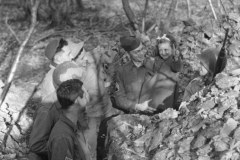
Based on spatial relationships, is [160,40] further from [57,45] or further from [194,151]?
[194,151]

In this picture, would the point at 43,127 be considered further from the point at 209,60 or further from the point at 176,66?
the point at 209,60

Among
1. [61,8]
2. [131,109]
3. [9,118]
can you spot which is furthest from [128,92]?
[61,8]

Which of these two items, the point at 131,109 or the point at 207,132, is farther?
the point at 131,109

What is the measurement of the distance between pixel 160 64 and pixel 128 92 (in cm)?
53

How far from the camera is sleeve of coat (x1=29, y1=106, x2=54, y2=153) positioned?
8.54ft

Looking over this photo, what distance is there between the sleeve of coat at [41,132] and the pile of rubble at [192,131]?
945mm

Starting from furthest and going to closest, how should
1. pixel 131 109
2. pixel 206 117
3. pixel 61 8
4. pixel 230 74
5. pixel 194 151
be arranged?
pixel 61 8 < pixel 131 109 < pixel 230 74 < pixel 206 117 < pixel 194 151

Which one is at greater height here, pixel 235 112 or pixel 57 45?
pixel 57 45

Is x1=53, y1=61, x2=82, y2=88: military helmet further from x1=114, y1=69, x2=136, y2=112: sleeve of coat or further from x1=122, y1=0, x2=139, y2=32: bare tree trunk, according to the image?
x1=122, y1=0, x2=139, y2=32: bare tree trunk

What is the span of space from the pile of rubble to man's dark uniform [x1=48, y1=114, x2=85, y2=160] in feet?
3.08

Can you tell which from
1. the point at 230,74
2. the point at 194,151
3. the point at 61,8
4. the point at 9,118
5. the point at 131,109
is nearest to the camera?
the point at 194,151

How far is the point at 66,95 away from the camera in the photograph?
2373 mm

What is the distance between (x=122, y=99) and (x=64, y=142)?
1.76m

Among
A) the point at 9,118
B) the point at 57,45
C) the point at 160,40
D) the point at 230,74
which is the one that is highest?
the point at 57,45
